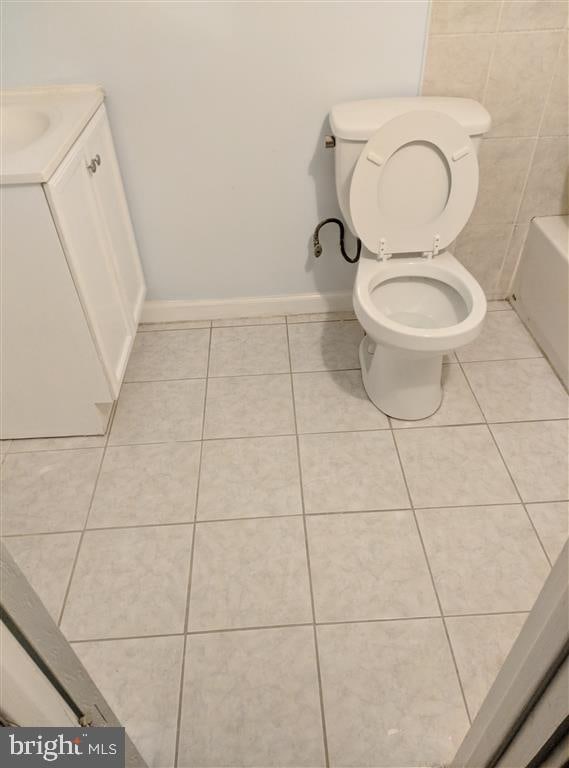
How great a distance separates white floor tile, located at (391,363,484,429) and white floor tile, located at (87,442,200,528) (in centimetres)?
66

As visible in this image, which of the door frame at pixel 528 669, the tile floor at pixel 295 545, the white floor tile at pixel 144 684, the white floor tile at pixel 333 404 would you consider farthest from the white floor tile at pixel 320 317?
the door frame at pixel 528 669

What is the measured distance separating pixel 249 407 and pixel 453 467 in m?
0.66

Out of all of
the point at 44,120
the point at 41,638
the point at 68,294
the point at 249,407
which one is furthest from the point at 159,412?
the point at 41,638

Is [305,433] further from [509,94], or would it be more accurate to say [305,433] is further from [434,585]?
[509,94]

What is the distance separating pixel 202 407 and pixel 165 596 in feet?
2.14

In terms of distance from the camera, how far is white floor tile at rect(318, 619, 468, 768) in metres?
1.10

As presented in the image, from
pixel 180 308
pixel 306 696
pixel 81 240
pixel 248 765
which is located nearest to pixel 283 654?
pixel 306 696

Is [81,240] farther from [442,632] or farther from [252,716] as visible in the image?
[442,632]

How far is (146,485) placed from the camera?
159 cm

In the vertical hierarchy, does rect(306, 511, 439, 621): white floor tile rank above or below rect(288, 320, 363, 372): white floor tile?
above

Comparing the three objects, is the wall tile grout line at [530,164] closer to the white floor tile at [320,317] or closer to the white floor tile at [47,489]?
the white floor tile at [320,317]

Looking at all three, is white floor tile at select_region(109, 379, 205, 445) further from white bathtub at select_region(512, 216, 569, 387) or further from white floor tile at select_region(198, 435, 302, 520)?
white bathtub at select_region(512, 216, 569, 387)

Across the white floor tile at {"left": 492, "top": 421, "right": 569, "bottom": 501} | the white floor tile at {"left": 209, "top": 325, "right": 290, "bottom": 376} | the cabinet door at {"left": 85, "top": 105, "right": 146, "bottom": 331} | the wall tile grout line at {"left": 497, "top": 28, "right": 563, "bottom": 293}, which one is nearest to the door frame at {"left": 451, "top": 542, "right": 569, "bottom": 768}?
the white floor tile at {"left": 492, "top": 421, "right": 569, "bottom": 501}

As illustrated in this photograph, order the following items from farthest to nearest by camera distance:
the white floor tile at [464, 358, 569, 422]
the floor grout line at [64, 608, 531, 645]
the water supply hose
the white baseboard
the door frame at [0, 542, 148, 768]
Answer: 1. the white baseboard
2. the water supply hose
3. the white floor tile at [464, 358, 569, 422]
4. the floor grout line at [64, 608, 531, 645]
5. the door frame at [0, 542, 148, 768]
